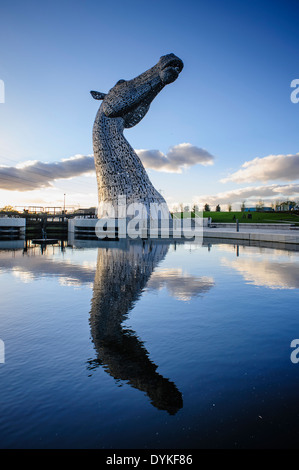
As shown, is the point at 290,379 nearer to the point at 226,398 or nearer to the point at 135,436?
the point at 226,398

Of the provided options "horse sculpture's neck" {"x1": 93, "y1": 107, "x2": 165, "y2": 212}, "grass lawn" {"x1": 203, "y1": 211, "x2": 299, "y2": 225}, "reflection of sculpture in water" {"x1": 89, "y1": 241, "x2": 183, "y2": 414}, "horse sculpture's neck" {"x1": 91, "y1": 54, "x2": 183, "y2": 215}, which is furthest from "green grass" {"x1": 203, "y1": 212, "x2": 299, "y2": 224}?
"reflection of sculpture in water" {"x1": 89, "y1": 241, "x2": 183, "y2": 414}

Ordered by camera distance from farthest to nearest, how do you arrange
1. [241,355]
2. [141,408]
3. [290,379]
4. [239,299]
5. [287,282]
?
[287,282]
[239,299]
[241,355]
[290,379]
[141,408]

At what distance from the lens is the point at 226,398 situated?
252 cm

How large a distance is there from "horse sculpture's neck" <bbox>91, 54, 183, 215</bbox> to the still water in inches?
707

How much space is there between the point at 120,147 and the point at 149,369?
21799mm

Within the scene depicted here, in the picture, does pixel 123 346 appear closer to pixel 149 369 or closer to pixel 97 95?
Result: pixel 149 369

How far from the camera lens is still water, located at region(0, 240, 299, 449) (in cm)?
214

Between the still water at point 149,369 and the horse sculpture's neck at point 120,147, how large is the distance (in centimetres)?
1796

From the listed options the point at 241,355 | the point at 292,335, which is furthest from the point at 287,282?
the point at 241,355

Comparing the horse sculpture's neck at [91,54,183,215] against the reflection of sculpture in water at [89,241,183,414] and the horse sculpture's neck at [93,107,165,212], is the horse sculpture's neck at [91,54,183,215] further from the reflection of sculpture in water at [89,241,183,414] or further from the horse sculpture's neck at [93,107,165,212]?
the reflection of sculpture in water at [89,241,183,414]

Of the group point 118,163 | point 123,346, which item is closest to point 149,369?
point 123,346

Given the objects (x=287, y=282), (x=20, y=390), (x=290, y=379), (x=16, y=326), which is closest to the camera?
(x=20, y=390)
